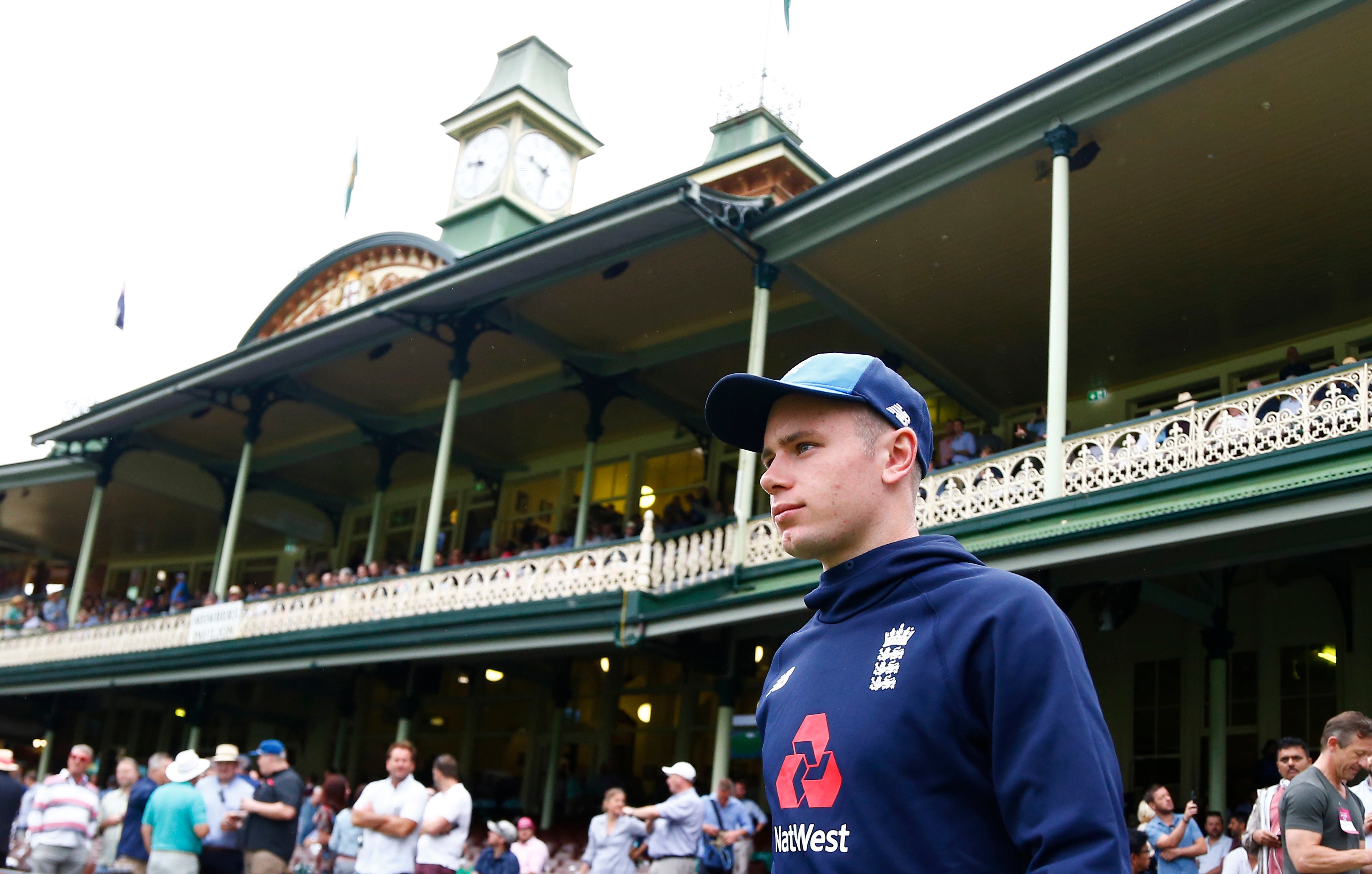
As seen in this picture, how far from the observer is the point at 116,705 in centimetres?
3153

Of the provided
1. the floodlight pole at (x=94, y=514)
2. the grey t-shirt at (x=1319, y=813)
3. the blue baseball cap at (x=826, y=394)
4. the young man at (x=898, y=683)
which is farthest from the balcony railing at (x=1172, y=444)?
the floodlight pole at (x=94, y=514)

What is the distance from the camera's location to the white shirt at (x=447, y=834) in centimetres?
1012

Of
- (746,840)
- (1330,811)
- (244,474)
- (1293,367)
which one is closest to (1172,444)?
(1293,367)

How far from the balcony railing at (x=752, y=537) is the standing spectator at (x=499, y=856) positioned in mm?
4194

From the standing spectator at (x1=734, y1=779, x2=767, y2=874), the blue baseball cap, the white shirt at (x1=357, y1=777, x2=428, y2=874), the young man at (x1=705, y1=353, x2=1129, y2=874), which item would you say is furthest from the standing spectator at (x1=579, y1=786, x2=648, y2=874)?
the blue baseball cap

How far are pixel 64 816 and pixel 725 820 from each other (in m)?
6.58

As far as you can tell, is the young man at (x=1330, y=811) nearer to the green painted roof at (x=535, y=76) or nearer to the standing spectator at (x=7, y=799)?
the standing spectator at (x=7, y=799)

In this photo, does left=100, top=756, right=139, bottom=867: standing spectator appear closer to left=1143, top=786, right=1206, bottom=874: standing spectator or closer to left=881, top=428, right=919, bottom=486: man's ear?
left=1143, top=786, right=1206, bottom=874: standing spectator

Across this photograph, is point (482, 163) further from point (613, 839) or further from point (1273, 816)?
point (1273, 816)

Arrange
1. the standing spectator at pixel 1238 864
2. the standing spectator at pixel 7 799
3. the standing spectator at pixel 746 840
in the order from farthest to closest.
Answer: the standing spectator at pixel 746 840 < the standing spectator at pixel 7 799 < the standing spectator at pixel 1238 864

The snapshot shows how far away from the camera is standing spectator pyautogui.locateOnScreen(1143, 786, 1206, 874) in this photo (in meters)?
11.1

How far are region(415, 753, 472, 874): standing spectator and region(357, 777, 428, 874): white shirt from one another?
0.21 ft

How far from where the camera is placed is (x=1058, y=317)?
534 inches

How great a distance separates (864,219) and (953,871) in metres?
14.2
